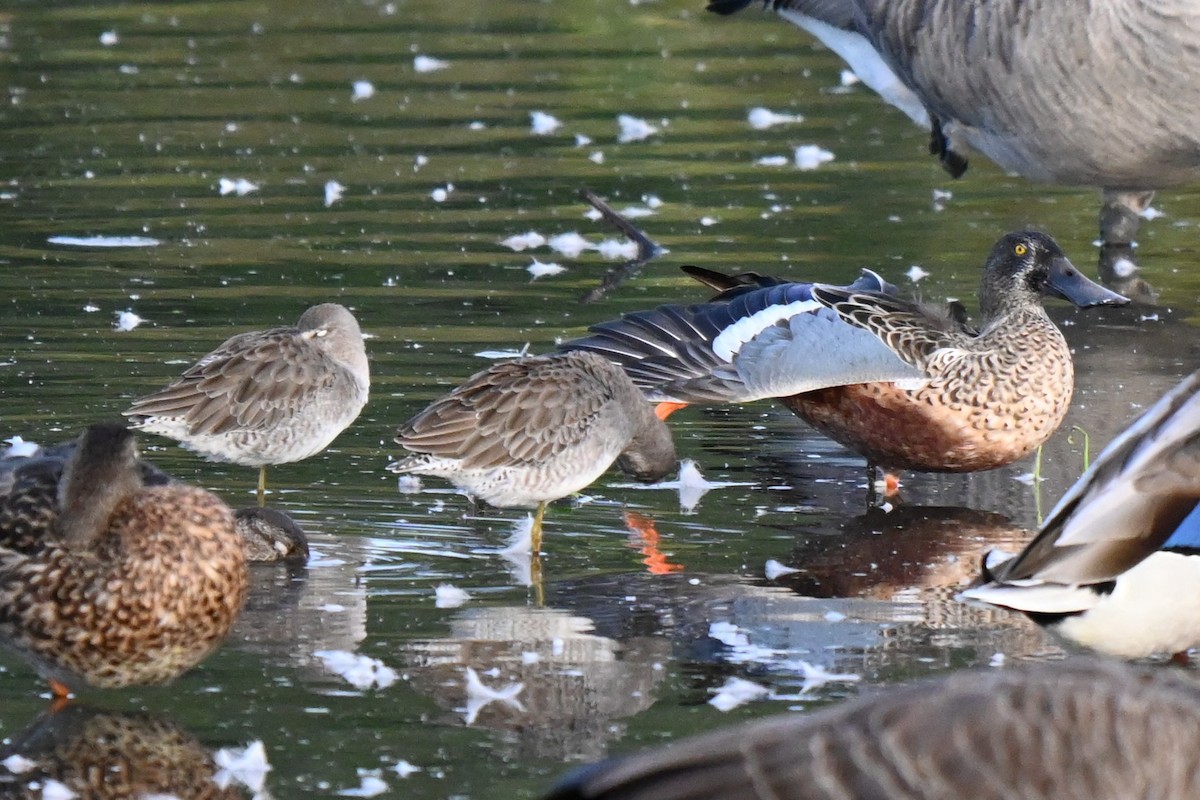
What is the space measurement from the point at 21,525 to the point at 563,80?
11882 millimetres

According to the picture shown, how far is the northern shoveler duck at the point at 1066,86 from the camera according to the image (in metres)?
9.95

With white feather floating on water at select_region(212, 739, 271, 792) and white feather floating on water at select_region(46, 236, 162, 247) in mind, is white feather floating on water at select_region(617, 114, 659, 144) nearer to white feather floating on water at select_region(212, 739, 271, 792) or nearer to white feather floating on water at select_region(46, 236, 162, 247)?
white feather floating on water at select_region(46, 236, 162, 247)

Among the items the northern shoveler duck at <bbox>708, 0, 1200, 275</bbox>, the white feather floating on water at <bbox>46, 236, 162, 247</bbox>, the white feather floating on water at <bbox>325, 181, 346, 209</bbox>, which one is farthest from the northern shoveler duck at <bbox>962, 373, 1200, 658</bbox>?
the white feather floating on water at <bbox>325, 181, 346, 209</bbox>

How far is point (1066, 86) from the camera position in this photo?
10.2 meters

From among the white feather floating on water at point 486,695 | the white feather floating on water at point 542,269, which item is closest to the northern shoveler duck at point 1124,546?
the white feather floating on water at point 486,695

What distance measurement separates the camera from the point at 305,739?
5133 mm

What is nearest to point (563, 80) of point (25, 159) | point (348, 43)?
point (348, 43)

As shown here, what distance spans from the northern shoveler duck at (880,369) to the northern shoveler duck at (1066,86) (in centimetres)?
259

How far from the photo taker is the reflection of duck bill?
482cm

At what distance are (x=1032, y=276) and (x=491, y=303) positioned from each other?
9.72 feet

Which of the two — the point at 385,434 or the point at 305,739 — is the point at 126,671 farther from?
the point at 385,434

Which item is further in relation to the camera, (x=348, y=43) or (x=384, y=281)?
(x=348, y=43)

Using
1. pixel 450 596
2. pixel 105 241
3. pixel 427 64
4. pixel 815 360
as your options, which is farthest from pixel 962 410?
pixel 427 64

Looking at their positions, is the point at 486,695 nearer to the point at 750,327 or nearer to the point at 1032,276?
the point at 750,327
